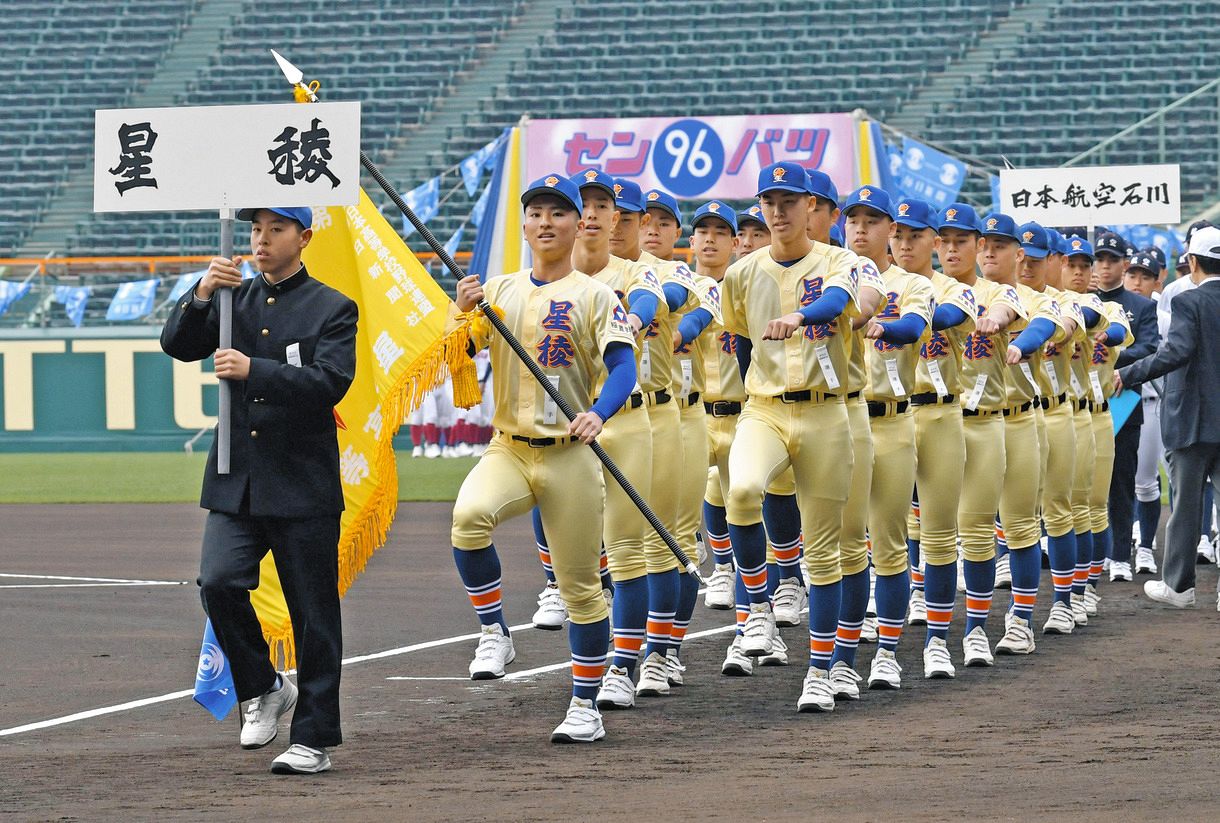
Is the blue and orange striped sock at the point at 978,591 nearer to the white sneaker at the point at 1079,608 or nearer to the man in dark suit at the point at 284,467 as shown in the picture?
the white sneaker at the point at 1079,608

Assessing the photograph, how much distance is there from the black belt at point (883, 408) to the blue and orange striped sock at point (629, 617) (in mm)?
1555

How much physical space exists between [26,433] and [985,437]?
24326 mm

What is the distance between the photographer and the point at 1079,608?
10.9m

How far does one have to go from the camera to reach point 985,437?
9312mm

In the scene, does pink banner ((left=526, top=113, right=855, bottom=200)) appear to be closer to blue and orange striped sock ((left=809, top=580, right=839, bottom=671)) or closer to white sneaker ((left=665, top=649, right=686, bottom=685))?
white sneaker ((left=665, top=649, right=686, bottom=685))

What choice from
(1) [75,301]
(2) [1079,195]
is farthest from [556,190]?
(1) [75,301]

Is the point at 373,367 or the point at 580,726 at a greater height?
the point at 373,367

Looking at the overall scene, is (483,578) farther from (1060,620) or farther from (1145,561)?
(1145,561)

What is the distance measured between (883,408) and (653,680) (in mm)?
1690

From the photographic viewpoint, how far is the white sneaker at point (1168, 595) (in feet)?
37.5

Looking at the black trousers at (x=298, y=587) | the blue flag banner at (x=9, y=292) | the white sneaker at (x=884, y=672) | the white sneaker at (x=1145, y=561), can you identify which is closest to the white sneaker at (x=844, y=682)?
the white sneaker at (x=884, y=672)

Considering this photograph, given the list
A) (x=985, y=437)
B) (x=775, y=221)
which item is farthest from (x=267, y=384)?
(x=985, y=437)

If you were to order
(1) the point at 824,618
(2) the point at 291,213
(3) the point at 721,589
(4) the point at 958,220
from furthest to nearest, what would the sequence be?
(3) the point at 721,589 < (4) the point at 958,220 < (1) the point at 824,618 < (2) the point at 291,213

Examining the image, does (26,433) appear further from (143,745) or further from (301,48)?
(143,745)
